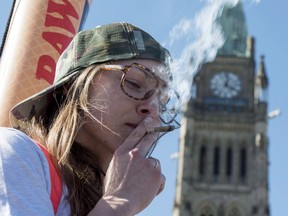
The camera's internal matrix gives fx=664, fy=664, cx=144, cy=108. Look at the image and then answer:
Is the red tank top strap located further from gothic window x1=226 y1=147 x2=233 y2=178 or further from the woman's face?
gothic window x1=226 y1=147 x2=233 y2=178

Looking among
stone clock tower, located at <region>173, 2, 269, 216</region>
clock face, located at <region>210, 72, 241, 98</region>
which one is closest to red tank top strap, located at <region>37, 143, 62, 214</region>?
stone clock tower, located at <region>173, 2, 269, 216</region>

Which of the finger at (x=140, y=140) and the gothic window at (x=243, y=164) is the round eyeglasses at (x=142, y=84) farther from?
the gothic window at (x=243, y=164)

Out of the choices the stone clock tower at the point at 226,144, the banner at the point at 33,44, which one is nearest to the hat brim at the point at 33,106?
the banner at the point at 33,44

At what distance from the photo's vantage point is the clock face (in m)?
38.3

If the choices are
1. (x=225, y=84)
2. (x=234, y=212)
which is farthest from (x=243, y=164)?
(x=225, y=84)

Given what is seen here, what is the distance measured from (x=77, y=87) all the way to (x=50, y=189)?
0.86 feet

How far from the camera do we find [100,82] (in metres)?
1.17

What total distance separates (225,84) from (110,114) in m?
38.0

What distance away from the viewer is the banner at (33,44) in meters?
1.70

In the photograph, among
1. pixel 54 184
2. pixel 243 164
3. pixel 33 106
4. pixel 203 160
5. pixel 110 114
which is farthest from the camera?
pixel 203 160

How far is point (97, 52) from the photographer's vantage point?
119cm

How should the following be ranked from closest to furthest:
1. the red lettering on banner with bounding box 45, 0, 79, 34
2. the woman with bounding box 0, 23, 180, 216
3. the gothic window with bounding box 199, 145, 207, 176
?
the woman with bounding box 0, 23, 180, 216
the red lettering on banner with bounding box 45, 0, 79, 34
the gothic window with bounding box 199, 145, 207, 176

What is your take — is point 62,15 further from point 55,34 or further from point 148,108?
point 148,108

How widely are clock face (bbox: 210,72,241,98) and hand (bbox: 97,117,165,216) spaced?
3744cm
